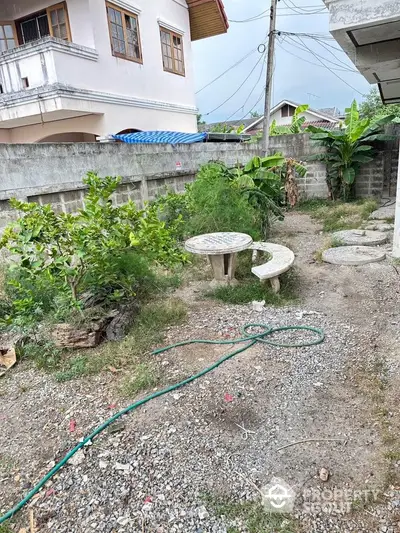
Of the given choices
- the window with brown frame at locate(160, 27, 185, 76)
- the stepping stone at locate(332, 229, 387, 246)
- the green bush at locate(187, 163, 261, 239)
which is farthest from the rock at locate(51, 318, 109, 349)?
the window with brown frame at locate(160, 27, 185, 76)

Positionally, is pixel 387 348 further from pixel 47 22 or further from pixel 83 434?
pixel 47 22

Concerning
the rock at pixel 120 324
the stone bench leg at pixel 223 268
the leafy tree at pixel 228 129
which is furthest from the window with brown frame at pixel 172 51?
the rock at pixel 120 324

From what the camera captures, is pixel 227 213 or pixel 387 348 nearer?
pixel 387 348

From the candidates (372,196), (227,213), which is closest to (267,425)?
(227,213)

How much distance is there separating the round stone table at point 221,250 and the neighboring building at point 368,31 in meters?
2.07

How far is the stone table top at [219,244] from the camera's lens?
4.00 metres

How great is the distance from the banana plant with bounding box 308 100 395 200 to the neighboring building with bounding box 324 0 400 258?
4.95 m

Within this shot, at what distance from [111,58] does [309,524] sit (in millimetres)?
9653

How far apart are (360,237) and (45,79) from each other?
6.89m

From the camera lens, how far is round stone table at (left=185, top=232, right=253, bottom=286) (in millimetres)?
4020

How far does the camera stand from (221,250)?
13.1 ft

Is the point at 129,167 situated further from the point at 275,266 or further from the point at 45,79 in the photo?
the point at 275,266

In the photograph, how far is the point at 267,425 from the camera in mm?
2150

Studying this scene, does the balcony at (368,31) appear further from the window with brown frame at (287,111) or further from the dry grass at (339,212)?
the window with brown frame at (287,111)
